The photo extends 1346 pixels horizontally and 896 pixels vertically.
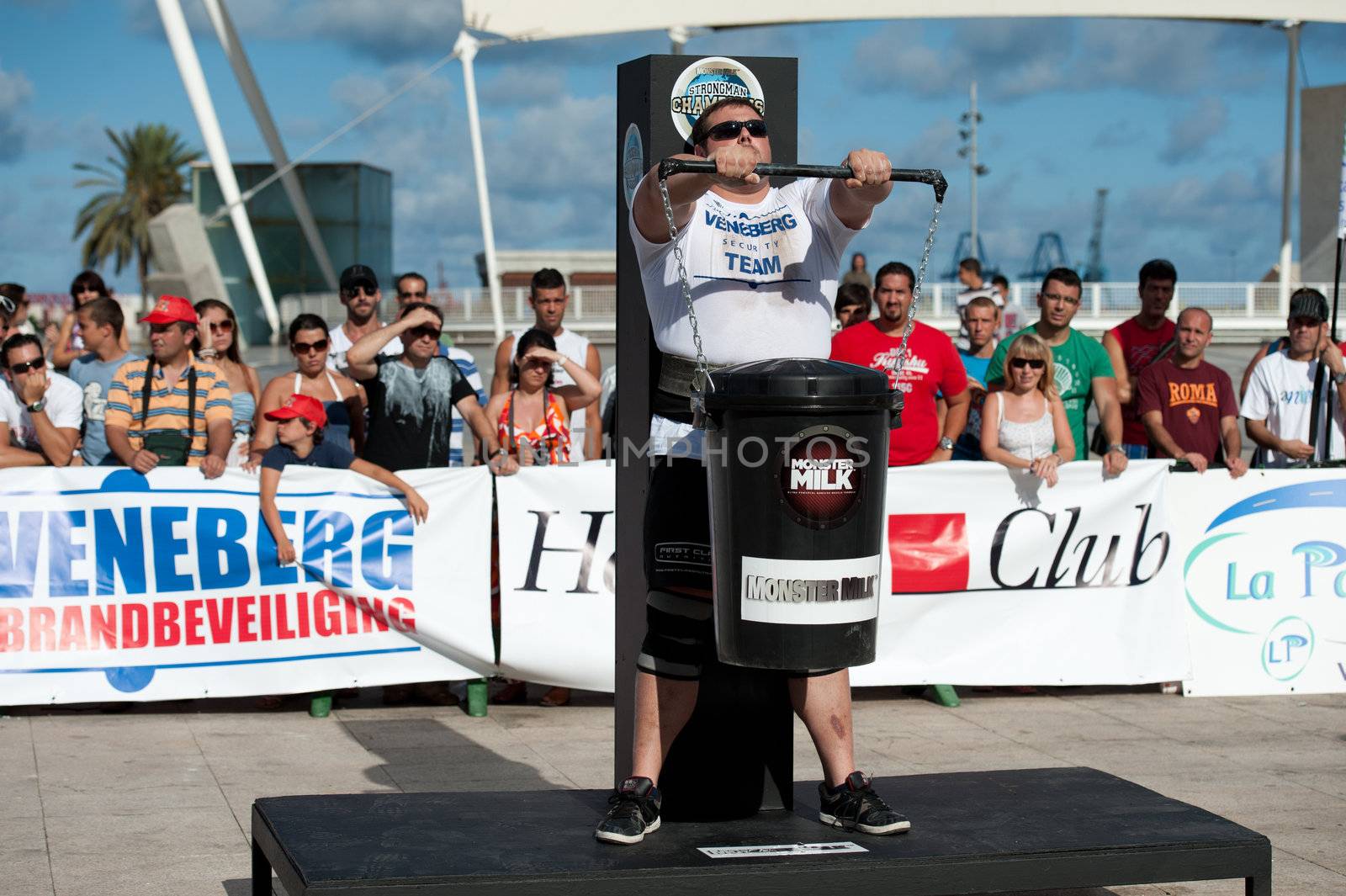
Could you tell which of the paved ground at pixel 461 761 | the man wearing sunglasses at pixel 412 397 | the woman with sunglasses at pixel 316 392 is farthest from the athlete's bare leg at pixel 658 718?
the woman with sunglasses at pixel 316 392

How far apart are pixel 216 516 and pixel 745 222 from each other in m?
4.30

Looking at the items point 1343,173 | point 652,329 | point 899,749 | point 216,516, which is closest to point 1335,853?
point 899,749

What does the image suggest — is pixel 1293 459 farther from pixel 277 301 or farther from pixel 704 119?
pixel 277 301

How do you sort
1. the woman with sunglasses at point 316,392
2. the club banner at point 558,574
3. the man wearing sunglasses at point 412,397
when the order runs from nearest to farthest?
the club banner at point 558,574 → the woman with sunglasses at point 316,392 → the man wearing sunglasses at point 412,397

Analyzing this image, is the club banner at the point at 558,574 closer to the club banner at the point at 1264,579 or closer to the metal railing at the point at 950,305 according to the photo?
the club banner at the point at 1264,579

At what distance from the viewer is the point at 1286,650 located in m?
8.12

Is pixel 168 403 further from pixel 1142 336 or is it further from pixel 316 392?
pixel 1142 336

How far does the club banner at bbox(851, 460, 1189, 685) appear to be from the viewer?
25.7ft

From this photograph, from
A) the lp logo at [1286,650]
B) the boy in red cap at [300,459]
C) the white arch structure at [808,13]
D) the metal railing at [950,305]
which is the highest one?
the white arch structure at [808,13]

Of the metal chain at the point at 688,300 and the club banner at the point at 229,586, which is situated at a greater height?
the metal chain at the point at 688,300

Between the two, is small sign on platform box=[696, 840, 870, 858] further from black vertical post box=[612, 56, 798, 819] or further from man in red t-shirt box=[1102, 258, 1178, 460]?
man in red t-shirt box=[1102, 258, 1178, 460]

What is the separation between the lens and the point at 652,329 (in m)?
4.36

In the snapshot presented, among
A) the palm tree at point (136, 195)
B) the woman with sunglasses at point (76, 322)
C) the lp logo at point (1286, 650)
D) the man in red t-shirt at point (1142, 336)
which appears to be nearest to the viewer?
the lp logo at point (1286, 650)

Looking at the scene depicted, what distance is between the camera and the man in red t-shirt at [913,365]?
316 inches
